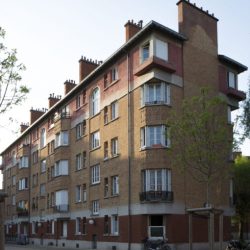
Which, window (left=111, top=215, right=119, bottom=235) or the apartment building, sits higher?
the apartment building

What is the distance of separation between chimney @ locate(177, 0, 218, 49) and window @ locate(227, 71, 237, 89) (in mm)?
2942

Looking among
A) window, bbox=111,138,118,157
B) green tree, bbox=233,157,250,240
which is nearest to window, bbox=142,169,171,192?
window, bbox=111,138,118,157

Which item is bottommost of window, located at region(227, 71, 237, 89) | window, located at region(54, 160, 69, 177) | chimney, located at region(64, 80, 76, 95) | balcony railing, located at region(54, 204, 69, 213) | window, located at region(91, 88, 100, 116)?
balcony railing, located at region(54, 204, 69, 213)

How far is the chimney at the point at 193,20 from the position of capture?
1471 inches

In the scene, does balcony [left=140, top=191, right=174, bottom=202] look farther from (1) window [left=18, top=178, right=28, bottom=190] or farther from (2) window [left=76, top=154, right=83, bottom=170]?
(1) window [left=18, top=178, right=28, bottom=190]

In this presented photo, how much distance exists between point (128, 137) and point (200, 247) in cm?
886

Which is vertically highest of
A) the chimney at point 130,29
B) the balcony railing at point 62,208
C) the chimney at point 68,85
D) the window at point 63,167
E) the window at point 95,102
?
the chimney at point 130,29

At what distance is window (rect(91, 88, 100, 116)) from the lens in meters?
43.5

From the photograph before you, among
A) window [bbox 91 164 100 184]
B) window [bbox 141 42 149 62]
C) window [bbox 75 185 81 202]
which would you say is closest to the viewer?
window [bbox 141 42 149 62]

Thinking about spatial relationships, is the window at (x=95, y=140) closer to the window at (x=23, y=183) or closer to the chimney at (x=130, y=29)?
the chimney at (x=130, y=29)

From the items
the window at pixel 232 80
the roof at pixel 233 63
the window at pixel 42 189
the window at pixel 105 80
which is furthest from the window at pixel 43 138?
the roof at pixel 233 63

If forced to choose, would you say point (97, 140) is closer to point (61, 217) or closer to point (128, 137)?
point (128, 137)

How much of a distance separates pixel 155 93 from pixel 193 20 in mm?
6558

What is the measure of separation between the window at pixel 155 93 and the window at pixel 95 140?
810 centimetres
